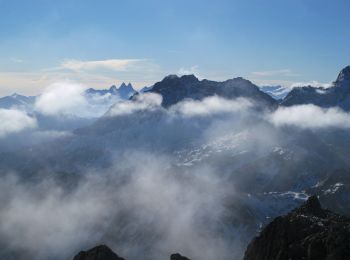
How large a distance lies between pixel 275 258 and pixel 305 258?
8.00 metres

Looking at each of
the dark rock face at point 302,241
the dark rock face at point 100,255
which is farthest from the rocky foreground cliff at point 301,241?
the dark rock face at point 100,255

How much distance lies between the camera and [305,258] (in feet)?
289

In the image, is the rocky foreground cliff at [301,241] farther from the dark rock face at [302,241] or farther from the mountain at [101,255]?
the mountain at [101,255]

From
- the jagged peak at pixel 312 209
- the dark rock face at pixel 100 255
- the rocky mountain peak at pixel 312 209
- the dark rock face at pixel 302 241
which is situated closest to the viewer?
the dark rock face at pixel 302 241

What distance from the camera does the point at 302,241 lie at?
94.0 meters

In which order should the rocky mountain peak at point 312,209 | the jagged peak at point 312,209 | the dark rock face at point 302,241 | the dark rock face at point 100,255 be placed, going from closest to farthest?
the dark rock face at point 302,241
the dark rock face at point 100,255
the jagged peak at point 312,209
the rocky mountain peak at point 312,209

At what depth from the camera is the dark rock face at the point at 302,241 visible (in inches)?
3278

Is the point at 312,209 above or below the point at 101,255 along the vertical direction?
above

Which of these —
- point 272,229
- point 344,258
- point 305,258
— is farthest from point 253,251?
point 344,258

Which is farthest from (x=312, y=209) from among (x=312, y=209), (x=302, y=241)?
(x=302, y=241)

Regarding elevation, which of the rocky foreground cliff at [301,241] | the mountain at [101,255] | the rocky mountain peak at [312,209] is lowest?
the mountain at [101,255]

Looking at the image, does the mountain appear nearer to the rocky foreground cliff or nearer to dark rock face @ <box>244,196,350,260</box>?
the rocky foreground cliff

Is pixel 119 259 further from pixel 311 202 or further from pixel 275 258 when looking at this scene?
pixel 311 202

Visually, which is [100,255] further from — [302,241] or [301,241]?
[302,241]
